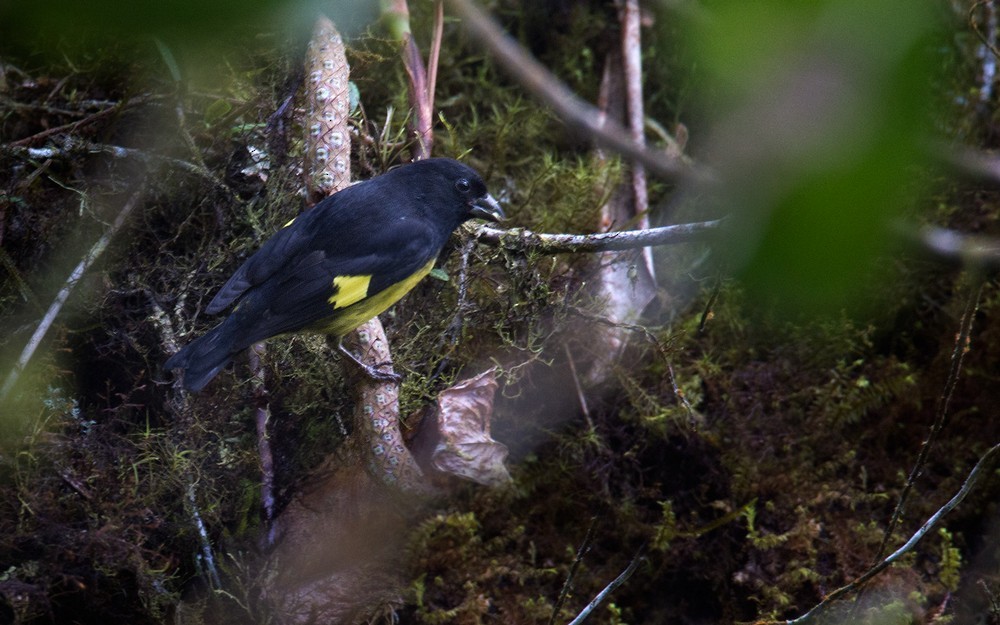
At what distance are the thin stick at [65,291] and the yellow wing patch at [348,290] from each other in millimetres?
850

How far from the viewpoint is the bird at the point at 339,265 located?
2781 millimetres

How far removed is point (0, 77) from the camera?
319 centimetres

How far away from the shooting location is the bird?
9.12 feet

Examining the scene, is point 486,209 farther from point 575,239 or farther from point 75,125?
point 75,125

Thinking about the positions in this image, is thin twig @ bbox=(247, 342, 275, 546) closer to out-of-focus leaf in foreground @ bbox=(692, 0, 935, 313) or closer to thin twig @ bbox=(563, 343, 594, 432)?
thin twig @ bbox=(563, 343, 594, 432)

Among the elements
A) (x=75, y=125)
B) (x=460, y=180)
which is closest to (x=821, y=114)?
(x=460, y=180)

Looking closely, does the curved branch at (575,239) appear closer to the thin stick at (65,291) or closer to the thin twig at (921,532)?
the thin twig at (921,532)

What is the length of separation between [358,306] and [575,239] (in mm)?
709

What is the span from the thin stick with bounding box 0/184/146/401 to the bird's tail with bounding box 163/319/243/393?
591mm

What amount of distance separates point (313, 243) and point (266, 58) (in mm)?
802

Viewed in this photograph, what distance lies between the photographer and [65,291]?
3025 millimetres

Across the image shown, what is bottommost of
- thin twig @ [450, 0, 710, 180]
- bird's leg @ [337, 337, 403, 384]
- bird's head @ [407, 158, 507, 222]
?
bird's leg @ [337, 337, 403, 384]

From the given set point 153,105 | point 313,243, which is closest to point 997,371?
point 313,243

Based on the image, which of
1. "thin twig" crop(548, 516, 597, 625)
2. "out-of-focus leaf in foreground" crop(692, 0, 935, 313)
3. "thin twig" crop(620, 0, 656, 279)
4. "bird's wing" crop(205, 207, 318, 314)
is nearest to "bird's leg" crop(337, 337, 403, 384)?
"bird's wing" crop(205, 207, 318, 314)
